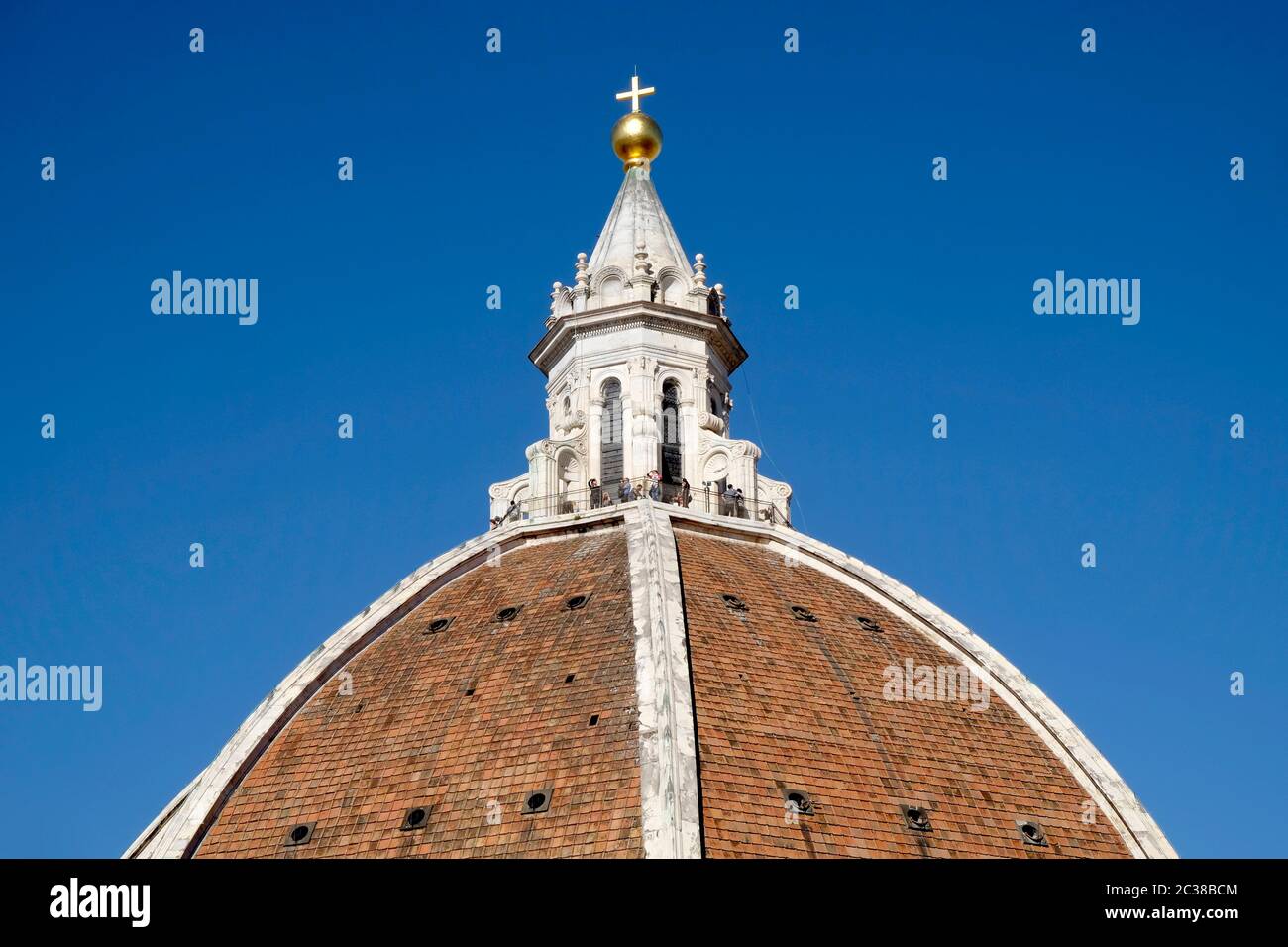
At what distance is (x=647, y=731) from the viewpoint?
130ft

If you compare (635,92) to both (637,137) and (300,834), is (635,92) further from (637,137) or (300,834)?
(300,834)

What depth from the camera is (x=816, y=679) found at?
42844mm

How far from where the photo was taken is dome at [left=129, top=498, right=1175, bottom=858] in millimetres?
39062

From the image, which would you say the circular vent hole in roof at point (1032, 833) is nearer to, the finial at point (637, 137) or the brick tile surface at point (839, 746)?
the brick tile surface at point (839, 746)

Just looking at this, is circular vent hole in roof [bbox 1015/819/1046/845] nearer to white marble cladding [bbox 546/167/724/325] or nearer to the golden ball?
white marble cladding [bbox 546/167/724/325]

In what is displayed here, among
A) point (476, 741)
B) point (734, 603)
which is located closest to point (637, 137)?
point (734, 603)

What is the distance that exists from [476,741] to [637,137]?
20.6m

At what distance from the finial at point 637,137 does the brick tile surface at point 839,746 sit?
14.3 m

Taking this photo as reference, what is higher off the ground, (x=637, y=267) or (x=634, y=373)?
(x=637, y=267)

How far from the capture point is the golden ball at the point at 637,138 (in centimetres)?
5694

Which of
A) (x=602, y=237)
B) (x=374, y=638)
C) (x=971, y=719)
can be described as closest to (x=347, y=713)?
(x=374, y=638)

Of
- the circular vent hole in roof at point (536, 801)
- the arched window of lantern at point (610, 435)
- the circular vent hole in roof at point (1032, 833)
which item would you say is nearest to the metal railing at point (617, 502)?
the arched window of lantern at point (610, 435)

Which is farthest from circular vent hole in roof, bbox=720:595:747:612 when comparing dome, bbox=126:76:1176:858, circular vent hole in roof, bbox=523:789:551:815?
circular vent hole in roof, bbox=523:789:551:815
